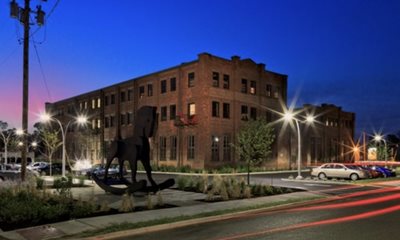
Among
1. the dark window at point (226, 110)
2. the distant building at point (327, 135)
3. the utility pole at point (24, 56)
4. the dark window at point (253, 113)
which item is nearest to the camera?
the utility pole at point (24, 56)

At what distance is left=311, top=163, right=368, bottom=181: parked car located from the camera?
35375 mm

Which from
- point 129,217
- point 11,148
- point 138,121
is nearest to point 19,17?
point 138,121

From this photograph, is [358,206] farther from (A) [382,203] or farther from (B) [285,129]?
(B) [285,129]

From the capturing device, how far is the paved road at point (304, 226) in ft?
35.6

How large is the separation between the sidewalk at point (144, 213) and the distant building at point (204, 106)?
94.7ft

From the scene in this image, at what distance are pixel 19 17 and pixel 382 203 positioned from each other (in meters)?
19.8

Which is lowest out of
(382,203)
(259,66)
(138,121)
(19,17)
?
(382,203)

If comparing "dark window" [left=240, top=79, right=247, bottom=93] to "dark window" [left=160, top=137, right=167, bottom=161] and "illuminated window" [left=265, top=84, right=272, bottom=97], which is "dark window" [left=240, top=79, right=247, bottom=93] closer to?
"illuminated window" [left=265, top=84, right=272, bottom=97]

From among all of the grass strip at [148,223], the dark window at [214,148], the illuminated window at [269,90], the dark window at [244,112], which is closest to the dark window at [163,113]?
the dark window at [214,148]

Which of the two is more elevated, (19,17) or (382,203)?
(19,17)

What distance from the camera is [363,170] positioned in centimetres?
3588

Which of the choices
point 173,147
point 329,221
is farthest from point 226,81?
point 329,221

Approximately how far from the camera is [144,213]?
14.7 metres

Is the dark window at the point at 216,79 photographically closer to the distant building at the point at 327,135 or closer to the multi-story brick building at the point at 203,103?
the multi-story brick building at the point at 203,103
